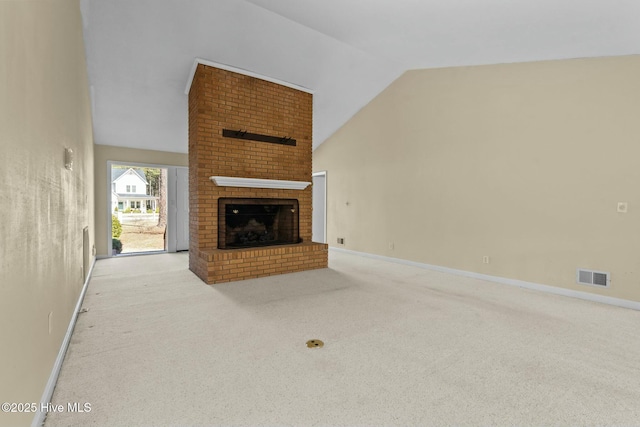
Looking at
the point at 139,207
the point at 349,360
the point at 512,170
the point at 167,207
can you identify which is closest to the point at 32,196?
the point at 349,360

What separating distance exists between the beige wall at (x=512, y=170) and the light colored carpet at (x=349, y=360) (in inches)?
26.2

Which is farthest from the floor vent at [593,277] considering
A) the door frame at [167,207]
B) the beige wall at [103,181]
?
the beige wall at [103,181]

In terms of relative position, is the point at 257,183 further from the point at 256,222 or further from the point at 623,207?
the point at 623,207

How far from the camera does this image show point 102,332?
237 cm

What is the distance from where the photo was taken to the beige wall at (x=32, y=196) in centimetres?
100

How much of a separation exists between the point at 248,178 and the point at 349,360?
307cm

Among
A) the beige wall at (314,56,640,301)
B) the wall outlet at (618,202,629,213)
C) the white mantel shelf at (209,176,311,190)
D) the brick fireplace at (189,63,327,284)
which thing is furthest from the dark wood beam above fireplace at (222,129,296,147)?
the wall outlet at (618,202,629,213)

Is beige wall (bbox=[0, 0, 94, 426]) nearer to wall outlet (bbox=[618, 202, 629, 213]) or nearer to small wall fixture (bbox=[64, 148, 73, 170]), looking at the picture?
small wall fixture (bbox=[64, 148, 73, 170])

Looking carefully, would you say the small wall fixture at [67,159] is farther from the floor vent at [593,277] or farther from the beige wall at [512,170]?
the floor vent at [593,277]

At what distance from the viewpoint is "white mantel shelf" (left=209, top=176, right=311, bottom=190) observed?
4.04 metres

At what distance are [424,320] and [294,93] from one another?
3.99m

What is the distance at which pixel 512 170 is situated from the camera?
3.94 meters

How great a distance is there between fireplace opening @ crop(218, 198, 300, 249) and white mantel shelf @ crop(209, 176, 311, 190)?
0.82 ft

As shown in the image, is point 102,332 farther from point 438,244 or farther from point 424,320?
point 438,244
